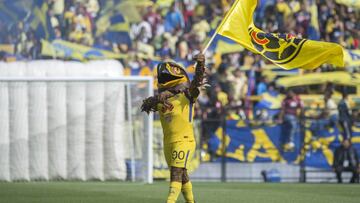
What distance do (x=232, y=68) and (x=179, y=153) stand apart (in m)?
14.7

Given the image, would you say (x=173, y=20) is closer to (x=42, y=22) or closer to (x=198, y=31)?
(x=198, y=31)

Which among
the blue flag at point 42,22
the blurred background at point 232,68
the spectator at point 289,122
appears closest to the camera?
the blurred background at point 232,68

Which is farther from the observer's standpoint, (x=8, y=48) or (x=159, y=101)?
(x=8, y=48)

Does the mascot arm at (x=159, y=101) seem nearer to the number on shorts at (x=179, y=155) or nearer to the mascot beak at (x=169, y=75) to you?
the mascot beak at (x=169, y=75)

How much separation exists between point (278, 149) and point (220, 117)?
171 cm

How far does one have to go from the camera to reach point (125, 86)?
18156mm

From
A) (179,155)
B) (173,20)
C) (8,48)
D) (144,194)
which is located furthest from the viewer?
(8,48)

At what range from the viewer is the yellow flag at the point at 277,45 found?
10945 mm

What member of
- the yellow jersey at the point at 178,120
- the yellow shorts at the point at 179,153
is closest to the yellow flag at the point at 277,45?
the yellow jersey at the point at 178,120

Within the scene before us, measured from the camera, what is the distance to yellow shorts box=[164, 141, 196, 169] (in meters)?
9.59

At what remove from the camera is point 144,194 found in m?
13.8

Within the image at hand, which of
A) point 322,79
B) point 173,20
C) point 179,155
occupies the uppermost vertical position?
point 173,20

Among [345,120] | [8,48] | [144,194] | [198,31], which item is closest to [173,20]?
[198,31]

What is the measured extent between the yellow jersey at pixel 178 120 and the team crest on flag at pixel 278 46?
1.65 m
